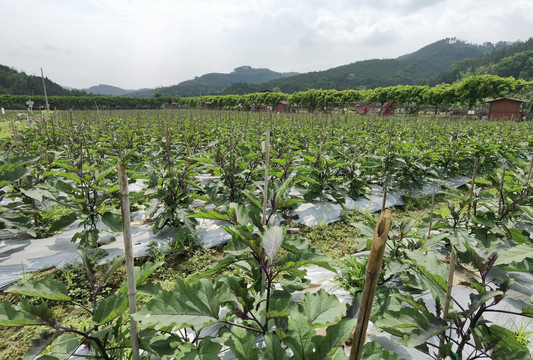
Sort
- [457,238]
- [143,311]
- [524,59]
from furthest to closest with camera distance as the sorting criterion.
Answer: [524,59]
[457,238]
[143,311]

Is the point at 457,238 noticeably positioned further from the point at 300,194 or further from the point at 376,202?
the point at 300,194

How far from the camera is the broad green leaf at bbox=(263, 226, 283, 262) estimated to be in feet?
3.95

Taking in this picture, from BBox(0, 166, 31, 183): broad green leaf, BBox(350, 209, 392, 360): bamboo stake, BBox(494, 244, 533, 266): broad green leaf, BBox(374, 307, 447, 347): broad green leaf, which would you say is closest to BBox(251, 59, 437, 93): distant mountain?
BBox(0, 166, 31, 183): broad green leaf

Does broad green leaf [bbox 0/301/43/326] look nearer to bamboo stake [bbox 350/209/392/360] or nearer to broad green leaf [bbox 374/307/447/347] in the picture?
bamboo stake [bbox 350/209/392/360]

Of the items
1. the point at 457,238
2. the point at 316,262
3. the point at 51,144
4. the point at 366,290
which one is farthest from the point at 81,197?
the point at 51,144

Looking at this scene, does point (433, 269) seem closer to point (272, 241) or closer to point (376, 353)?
point (376, 353)

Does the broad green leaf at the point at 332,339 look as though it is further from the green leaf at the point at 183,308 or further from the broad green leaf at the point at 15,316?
the broad green leaf at the point at 15,316

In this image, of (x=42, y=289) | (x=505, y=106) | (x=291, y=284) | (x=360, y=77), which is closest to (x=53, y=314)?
(x=42, y=289)

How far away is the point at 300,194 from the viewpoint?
5965 mm

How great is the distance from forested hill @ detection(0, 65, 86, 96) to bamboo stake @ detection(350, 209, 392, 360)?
105 meters

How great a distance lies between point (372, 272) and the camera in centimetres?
49

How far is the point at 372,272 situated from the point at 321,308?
931mm

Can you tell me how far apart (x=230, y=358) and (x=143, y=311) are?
113 centimetres

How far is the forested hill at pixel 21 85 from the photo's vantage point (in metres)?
78.5
